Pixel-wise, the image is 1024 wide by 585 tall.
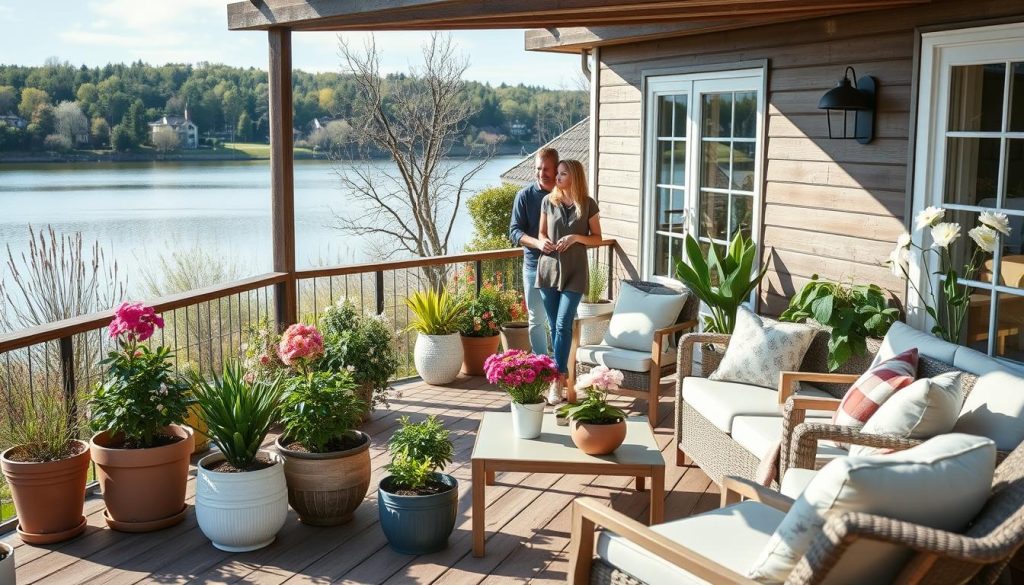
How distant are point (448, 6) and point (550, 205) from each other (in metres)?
1.53

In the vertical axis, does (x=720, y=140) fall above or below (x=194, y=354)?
above

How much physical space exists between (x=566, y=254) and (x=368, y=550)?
2.45m

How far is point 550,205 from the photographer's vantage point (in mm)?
5719

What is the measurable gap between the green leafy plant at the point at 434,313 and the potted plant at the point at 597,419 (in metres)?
2.53

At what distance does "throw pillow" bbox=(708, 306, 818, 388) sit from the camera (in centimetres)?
444

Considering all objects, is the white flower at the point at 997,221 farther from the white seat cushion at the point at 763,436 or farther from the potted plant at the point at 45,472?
the potted plant at the point at 45,472

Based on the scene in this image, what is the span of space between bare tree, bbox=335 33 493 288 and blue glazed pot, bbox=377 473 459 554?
546 inches

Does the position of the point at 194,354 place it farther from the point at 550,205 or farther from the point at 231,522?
the point at 231,522

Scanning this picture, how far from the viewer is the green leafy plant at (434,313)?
6262 millimetres

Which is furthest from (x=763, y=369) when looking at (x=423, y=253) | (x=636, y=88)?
(x=423, y=253)

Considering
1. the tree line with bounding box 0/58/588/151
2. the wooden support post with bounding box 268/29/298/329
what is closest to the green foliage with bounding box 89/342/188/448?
the wooden support post with bounding box 268/29/298/329

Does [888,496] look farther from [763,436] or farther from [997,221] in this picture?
[997,221]

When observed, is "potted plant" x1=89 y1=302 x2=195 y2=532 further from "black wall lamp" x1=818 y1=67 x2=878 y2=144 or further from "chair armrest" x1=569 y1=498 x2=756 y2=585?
"black wall lamp" x1=818 y1=67 x2=878 y2=144

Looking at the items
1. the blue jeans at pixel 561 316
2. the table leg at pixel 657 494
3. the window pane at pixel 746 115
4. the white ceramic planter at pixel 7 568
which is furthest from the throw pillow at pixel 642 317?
the white ceramic planter at pixel 7 568
